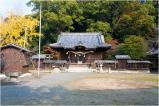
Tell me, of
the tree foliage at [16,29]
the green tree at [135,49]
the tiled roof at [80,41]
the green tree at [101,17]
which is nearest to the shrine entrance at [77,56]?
the tiled roof at [80,41]

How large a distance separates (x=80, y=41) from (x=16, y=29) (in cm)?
964

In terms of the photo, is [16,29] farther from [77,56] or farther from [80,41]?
[77,56]

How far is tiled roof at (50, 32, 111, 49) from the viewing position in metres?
43.7

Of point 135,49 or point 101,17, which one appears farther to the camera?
point 101,17

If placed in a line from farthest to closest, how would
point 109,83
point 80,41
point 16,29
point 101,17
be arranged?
point 101,17, point 16,29, point 80,41, point 109,83

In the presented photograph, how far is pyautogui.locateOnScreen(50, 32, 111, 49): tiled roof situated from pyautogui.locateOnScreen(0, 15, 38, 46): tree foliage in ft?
15.8

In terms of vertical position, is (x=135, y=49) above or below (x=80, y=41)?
below

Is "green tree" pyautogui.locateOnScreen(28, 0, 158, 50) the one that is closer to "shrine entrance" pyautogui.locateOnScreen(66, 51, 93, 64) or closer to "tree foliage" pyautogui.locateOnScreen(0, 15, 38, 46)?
"tree foliage" pyautogui.locateOnScreen(0, 15, 38, 46)

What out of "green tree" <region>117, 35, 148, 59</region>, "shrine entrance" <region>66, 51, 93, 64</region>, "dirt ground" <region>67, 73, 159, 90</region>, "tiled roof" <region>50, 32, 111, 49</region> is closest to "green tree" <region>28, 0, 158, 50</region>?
"tiled roof" <region>50, 32, 111, 49</region>

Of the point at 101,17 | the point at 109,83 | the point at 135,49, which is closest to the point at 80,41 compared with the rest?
the point at 135,49

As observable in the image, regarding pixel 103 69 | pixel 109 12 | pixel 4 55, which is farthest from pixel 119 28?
pixel 4 55

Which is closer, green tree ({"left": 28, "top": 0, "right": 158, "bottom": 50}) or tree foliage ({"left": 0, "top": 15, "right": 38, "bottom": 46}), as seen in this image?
tree foliage ({"left": 0, "top": 15, "right": 38, "bottom": 46})

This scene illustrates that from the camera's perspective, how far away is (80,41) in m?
44.2

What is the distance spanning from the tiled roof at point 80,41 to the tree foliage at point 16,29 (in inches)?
189
